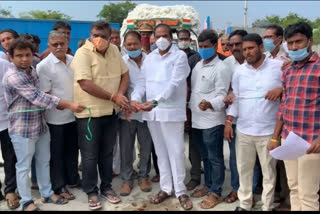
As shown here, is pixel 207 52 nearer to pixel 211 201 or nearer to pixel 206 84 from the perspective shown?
pixel 206 84

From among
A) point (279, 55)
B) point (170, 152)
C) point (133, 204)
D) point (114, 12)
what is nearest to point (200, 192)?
point (170, 152)

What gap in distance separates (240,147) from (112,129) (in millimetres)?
1480

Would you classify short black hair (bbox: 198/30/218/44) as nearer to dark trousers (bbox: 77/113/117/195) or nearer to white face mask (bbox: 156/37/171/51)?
white face mask (bbox: 156/37/171/51)

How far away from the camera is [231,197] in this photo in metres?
3.62

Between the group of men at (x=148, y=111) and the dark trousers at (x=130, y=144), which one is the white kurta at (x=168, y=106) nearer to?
the group of men at (x=148, y=111)

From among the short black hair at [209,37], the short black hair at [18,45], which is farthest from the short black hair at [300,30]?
the short black hair at [18,45]

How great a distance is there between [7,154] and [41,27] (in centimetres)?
1048

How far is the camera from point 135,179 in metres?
4.36

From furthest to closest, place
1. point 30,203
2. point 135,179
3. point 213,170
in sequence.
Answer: point 135,179 < point 213,170 < point 30,203

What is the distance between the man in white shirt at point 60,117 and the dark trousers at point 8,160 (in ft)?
1.39

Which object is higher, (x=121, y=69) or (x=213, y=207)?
(x=121, y=69)

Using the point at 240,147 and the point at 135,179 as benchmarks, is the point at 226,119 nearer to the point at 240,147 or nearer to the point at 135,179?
the point at 240,147

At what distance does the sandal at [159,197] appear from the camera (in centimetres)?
362

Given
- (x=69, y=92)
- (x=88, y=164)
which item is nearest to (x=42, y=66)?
(x=69, y=92)
